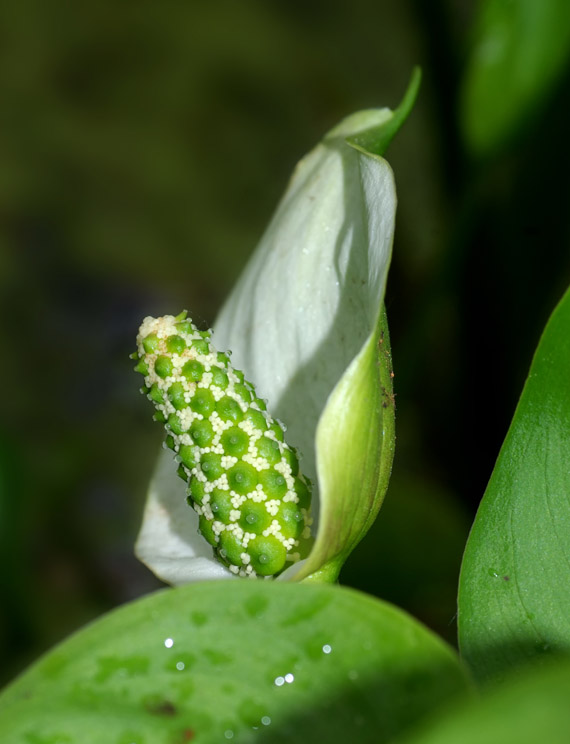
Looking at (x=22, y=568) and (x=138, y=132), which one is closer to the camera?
(x=22, y=568)

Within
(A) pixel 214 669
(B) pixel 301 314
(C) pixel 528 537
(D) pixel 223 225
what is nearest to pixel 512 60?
(B) pixel 301 314

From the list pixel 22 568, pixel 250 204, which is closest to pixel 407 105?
pixel 22 568

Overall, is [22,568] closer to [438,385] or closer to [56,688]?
[56,688]

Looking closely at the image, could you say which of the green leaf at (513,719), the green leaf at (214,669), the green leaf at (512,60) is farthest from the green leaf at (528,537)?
the green leaf at (512,60)

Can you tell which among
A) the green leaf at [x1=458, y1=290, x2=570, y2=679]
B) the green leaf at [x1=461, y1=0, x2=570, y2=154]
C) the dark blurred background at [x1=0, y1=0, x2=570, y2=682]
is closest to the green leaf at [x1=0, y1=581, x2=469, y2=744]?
the green leaf at [x1=458, y1=290, x2=570, y2=679]

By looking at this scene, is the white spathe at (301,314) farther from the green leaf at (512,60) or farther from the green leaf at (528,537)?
the green leaf at (512,60)

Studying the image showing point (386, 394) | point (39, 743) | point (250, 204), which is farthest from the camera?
point (250, 204)
